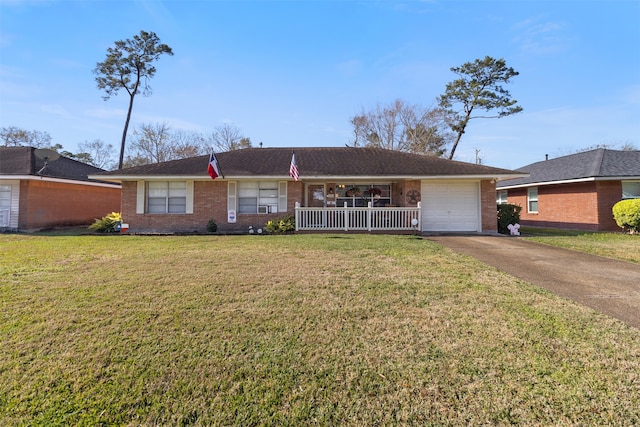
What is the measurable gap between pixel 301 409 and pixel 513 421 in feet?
5.08

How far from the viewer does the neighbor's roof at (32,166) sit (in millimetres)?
13609

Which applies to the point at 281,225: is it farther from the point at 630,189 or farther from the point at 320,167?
the point at 630,189

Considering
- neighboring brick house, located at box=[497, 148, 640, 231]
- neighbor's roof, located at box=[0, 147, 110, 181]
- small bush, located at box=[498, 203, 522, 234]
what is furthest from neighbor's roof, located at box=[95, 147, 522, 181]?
neighbor's roof, located at box=[0, 147, 110, 181]

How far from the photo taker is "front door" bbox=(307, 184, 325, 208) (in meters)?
13.9

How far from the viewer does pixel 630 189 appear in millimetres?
13258

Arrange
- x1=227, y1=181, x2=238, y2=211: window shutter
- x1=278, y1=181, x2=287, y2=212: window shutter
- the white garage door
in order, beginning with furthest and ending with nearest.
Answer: x1=278, y1=181, x2=287, y2=212: window shutter
x1=227, y1=181, x2=238, y2=211: window shutter
the white garage door

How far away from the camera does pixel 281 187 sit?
13.1 metres

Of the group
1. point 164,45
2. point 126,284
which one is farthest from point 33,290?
point 164,45

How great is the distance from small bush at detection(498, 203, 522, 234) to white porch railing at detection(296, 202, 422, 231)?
4.00 m

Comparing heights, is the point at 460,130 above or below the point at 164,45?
below

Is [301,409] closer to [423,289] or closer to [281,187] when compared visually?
[423,289]

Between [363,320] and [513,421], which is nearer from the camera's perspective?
[513,421]

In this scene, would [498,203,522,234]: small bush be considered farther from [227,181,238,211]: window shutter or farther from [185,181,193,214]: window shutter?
[185,181,193,214]: window shutter


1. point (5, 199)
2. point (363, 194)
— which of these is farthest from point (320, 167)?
point (5, 199)
